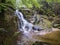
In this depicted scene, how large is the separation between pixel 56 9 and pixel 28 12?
3508mm

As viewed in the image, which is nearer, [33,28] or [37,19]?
[33,28]

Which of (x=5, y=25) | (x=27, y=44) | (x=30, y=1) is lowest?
(x=27, y=44)

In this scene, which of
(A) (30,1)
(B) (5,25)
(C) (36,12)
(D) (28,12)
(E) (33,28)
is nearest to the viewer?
(A) (30,1)

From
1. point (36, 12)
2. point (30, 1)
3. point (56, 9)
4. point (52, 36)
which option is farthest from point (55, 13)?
point (30, 1)

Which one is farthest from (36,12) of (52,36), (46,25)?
(52,36)

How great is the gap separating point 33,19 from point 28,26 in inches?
81.9

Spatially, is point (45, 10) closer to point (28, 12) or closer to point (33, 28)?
point (28, 12)

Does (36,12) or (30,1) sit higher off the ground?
(30,1)

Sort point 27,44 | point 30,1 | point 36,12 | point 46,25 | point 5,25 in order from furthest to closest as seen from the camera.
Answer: point 36,12 → point 46,25 → point 27,44 → point 5,25 → point 30,1

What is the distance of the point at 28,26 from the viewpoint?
11.1 m

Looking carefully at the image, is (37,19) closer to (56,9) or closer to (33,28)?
(33,28)

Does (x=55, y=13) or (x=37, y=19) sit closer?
(x=37, y=19)

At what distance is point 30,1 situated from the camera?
3779 mm

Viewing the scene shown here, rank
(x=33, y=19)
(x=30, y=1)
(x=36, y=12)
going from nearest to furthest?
(x=30, y=1), (x=33, y=19), (x=36, y=12)
